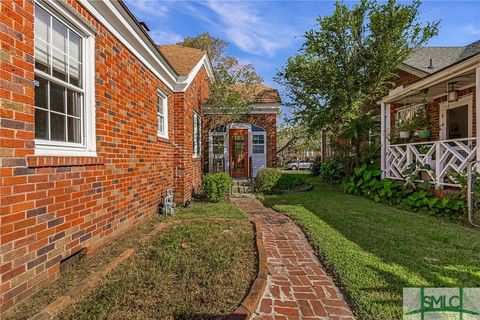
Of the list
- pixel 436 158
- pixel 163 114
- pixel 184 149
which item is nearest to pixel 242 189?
pixel 184 149

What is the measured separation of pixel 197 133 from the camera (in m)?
10.5

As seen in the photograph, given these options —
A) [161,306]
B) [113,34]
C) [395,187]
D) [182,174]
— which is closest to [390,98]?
[395,187]

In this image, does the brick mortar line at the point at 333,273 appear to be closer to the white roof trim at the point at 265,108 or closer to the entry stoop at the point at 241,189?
the entry stoop at the point at 241,189

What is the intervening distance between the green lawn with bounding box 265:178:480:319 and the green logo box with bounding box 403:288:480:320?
0.28ft

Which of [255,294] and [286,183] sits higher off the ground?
[286,183]

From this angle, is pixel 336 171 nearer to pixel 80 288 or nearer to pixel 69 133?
pixel 69 133

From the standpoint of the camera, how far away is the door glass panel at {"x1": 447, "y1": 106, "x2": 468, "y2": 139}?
8586 millimetres

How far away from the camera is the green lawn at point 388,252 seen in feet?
9.00

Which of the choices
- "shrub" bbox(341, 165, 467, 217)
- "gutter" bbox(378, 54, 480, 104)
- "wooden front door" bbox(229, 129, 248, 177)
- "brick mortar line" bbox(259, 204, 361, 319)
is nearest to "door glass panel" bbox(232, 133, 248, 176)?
"wooden front door" bbox(229, 129, 248, 177)

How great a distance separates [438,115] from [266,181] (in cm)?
637

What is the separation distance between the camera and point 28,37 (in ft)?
8.11

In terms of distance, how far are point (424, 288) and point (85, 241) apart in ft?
12.9

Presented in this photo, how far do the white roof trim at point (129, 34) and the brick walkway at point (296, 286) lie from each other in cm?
415

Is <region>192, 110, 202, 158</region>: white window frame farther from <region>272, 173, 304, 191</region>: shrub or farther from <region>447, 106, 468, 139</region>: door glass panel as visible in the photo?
<region>447, 106, 468, 139</region>: door glass panel
